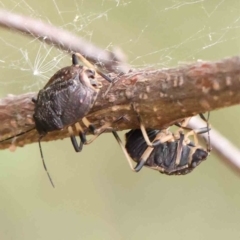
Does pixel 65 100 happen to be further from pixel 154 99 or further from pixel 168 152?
pixel 168 152

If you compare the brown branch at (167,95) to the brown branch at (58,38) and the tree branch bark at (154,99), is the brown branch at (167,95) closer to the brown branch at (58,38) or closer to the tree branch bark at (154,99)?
the tree branch bark at (154,99)

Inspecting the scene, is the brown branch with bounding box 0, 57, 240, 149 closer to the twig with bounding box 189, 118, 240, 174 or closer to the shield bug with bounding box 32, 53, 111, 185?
the shield bug with bounding box 32, 53, 111, 185

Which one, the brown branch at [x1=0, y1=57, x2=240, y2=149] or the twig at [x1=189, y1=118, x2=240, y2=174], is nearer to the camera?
the brown branch at [x1=0, y1=57, x2=240, y2=149]

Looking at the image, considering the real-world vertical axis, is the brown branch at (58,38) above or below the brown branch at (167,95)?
above

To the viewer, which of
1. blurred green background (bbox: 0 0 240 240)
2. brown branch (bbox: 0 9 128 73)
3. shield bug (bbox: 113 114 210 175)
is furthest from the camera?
blurred green background (bbox: 0 0 240 240)

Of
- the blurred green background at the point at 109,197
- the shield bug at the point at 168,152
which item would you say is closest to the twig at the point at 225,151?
the shield bug at the point at 168,152

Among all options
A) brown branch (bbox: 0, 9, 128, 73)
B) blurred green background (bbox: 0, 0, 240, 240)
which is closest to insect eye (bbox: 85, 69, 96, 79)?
brown branch (bbox: 0, 9, 128, 73)
